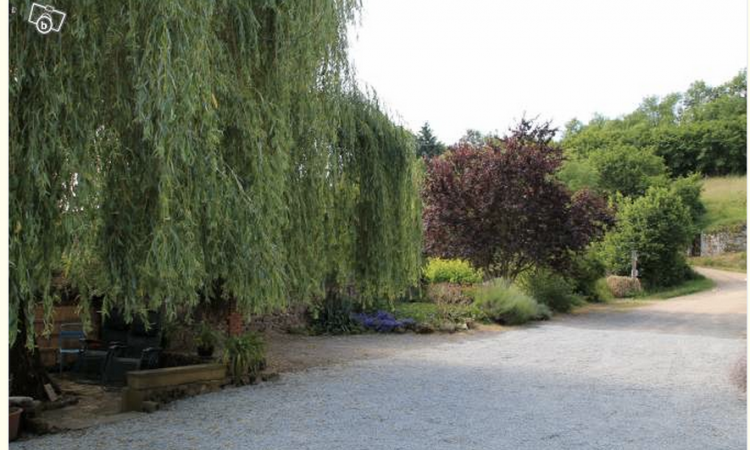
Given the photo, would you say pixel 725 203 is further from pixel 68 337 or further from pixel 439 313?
pixel 68 337

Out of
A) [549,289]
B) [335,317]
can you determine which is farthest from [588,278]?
[335,317]

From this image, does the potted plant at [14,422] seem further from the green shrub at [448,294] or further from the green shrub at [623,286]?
the green shrub at [623,286]

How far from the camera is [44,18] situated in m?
3.28

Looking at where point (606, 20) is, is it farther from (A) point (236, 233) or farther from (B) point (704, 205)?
(B) point (704, 205)

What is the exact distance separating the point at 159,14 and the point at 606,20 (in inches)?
267

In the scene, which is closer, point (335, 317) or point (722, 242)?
point (335, 317)

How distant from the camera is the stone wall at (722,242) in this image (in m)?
30.3

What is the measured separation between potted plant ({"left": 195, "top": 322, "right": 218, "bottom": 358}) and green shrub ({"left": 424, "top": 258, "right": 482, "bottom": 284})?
9.23m

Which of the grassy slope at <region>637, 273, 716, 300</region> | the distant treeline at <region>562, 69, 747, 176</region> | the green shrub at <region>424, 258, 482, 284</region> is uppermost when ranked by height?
the distant treeline at <region>562, 69, 747, 176</region>

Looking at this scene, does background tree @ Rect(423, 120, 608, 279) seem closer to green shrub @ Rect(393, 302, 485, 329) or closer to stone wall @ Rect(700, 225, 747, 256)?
green shrub @ Rect(393, 302, 485, 329)

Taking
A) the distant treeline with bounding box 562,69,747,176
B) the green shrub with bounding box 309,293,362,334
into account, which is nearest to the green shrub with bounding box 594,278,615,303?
the green shrub with bounding box 309,293,362,334

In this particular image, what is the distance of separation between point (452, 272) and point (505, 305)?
126 inches

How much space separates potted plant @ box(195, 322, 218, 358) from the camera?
23.9ft

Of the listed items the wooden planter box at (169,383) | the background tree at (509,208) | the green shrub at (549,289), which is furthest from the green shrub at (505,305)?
the wooden planter box at (169,383)
